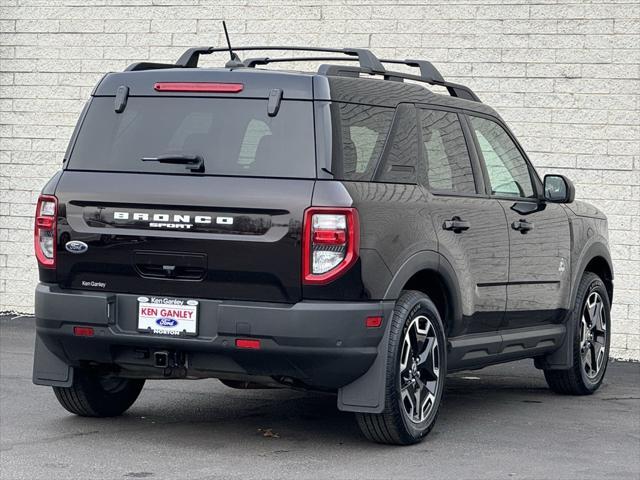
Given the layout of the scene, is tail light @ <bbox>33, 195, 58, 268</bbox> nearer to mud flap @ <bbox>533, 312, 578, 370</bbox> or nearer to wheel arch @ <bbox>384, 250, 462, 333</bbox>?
wheel arch @ <bbox>384, 250, 462, 333</bbox>

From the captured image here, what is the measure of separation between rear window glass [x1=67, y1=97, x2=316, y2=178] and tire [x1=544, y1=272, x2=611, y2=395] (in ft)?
10.2

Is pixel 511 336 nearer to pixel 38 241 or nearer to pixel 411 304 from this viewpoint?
pixel 411 304

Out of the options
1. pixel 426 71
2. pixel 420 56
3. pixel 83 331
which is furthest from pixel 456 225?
pixel 420 56

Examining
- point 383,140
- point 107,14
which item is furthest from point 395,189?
point 107,14

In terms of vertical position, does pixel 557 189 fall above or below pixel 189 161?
below

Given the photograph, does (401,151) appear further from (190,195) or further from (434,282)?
(190,195)

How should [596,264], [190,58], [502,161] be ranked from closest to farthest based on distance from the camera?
[190,58], [502,161], [596,264]

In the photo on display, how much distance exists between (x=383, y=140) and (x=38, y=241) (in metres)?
1.84

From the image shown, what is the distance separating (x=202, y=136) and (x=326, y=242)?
885 millimetres

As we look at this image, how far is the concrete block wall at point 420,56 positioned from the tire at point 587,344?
218 centimetres

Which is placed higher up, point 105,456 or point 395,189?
point 395,189

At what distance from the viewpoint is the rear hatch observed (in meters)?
6.53

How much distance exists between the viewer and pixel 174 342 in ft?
21.8

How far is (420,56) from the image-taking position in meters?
12.4
